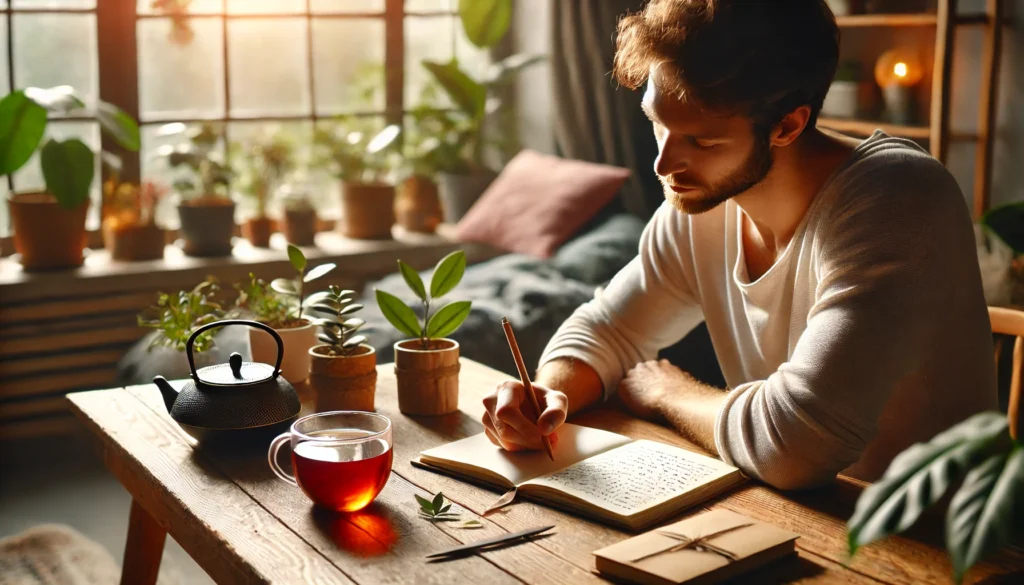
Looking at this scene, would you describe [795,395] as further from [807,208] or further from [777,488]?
[807,208]

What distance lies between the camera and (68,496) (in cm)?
286

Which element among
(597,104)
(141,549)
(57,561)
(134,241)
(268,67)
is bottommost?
(57,561)

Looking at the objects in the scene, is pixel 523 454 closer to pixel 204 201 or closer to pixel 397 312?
pixel 397 312

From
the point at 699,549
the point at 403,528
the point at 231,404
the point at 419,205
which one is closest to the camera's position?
the point at 699,549

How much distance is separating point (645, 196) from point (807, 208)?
2095mm

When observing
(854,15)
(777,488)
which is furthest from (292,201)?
(777,488)

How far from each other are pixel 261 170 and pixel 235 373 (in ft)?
7.73

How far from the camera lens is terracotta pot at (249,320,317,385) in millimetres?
1632

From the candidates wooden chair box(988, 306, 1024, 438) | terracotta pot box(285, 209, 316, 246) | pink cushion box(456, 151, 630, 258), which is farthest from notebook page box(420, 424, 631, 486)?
terracotta pot box(285, 209, 316, 246)

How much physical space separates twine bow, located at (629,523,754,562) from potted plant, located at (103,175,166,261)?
8.81 ft

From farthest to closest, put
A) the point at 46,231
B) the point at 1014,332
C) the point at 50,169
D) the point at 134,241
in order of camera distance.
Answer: the point at 134,241 < the point at 46,231 < the point at 50,169 < the point at 1014,332

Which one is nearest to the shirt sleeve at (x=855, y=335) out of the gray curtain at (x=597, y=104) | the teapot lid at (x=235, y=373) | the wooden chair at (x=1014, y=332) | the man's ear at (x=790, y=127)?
the man's ear at (x=790, y=127)

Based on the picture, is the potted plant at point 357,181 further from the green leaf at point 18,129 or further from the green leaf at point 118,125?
the green leaf at point 18,129

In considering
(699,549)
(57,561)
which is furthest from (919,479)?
(57,561)
